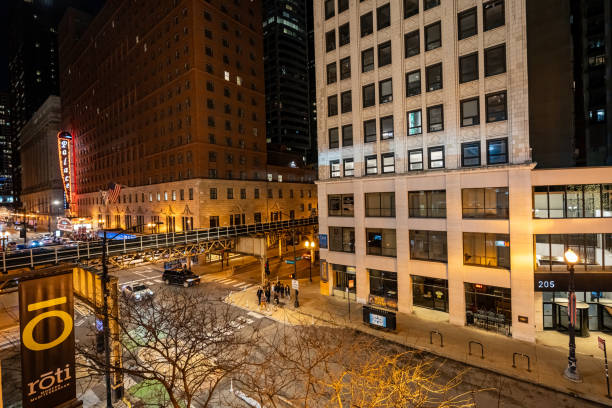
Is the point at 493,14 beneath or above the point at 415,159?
above

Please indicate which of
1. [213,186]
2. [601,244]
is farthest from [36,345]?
[213,186]

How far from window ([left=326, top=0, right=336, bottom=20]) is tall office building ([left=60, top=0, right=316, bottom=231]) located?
1025 inches

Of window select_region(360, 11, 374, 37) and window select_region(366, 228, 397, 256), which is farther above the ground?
window select_region(360, 11, 374, 37)

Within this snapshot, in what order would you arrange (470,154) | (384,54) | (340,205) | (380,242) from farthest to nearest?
1. (340,205)
2. (380,242)
3. (384,54)
4. (470,154)

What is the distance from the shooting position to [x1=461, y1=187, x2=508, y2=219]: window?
20.4 metres

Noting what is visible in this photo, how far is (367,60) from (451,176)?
42.7 feet

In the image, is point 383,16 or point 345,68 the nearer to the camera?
point 383,16

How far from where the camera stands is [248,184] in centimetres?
5309

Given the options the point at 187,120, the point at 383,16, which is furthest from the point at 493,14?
the point at 187,120

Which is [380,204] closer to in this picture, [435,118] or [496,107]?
[435,118]

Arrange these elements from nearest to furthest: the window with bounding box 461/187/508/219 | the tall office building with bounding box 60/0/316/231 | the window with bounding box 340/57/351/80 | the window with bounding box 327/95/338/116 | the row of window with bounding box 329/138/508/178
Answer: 1. the window with bounding box 461/187/508/219
2. the row of window with bounding box 329/138/508/178
3. the window with bounding box 340/57/351/80
4. the window with bounding box 327/95/338/116
5. the tall office building with bounding box 60/0/316/231

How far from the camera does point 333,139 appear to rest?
2914cm

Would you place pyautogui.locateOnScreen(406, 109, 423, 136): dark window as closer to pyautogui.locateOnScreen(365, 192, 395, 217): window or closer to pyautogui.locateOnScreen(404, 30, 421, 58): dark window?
pyautogui.locateOnScreen(404, 30, 421, 58): dark window

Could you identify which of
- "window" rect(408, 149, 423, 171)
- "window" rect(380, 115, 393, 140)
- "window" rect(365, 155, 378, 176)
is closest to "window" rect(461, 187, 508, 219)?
"window" rect(408, 149, 423, 171)
